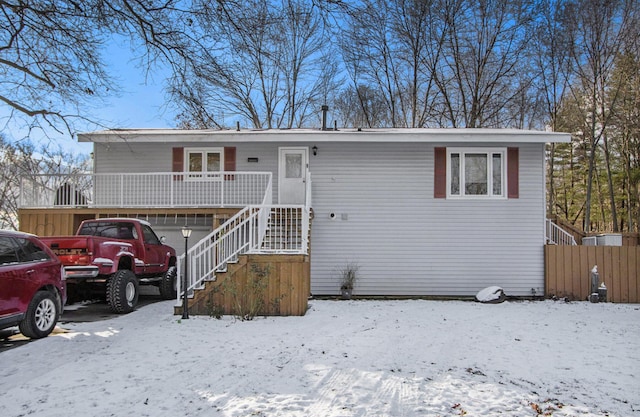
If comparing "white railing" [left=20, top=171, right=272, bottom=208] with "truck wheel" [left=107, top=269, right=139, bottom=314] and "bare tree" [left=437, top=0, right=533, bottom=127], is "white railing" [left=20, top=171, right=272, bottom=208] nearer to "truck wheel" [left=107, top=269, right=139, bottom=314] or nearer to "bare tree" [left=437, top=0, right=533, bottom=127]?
"truck wheel" [left=107, top=269, right=139, bottom=314]

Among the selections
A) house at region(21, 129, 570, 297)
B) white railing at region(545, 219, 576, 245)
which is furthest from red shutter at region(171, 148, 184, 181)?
white railing at region(545, 219, 576, 245)

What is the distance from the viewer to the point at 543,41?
20391 mm

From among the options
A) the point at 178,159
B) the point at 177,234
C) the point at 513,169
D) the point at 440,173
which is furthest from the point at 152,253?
the point at 513,169

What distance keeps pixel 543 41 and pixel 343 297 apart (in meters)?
15.6

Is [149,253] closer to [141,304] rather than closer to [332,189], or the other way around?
[141,304]

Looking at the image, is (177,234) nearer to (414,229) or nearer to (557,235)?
(414,229)

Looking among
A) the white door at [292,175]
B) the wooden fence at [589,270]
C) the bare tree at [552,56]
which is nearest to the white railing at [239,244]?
the white door at [292,175]

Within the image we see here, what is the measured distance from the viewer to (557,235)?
1326cm

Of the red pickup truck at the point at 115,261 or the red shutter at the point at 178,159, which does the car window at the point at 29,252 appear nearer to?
the red pickup truck at the point at 115,261

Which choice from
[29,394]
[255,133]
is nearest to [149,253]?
[255,133]

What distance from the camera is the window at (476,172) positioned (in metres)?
12.0

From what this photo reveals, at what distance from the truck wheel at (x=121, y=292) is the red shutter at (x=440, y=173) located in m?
7.32

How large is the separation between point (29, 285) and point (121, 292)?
266 cm

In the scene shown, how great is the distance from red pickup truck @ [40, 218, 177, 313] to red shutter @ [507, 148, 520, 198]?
852cm
